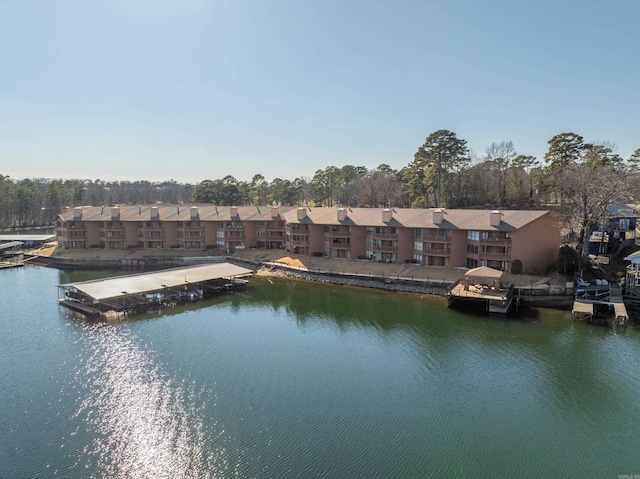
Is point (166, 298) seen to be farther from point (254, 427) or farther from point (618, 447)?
point (618, 447)

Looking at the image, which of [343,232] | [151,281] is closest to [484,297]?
[343,232]

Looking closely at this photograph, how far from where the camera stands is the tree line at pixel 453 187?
154ft

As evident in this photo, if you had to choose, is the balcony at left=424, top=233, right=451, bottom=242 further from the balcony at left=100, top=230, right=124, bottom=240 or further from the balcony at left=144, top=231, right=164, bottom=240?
the balcony at left=100, top=230, right=124, bottom=240

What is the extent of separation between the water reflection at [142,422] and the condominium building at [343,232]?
3519 cm

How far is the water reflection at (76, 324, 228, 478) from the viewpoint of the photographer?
18859mm

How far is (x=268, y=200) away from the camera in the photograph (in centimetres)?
13800

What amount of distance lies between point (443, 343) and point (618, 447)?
14.0 metres

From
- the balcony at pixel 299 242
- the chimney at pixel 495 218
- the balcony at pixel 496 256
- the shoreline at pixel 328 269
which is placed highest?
the chimney at pixel 495 218

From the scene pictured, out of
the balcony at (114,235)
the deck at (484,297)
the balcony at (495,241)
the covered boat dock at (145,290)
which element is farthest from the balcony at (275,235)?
the deck at (484,297)

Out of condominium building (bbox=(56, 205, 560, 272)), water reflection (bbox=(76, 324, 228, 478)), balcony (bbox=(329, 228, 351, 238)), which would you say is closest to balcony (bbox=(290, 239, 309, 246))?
condominium building (bbox=(56, 205, 560, 272))

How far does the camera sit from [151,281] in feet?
152

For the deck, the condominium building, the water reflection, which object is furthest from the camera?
the condominium building

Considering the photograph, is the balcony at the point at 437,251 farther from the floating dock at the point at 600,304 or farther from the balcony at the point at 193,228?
the balcony at the point at 193,228

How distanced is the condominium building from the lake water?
11854mm
